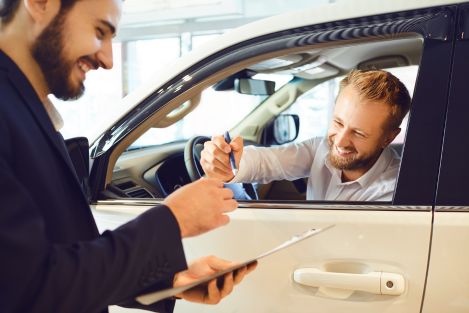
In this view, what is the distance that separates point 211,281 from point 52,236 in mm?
320

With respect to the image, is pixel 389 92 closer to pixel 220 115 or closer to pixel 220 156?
pixel 220 156

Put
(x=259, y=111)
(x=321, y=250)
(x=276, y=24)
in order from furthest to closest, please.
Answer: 1. (x=259, y=111)
2. (x=276, y=24)
3. (x=321, y=250)

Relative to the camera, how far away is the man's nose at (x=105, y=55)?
891 millimetres

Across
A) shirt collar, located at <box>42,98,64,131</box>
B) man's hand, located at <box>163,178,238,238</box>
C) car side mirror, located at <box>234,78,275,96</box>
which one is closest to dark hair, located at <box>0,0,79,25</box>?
shirt collar, located at <box>42,98,64,131</box>

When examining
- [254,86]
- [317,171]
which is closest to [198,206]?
[317,171]

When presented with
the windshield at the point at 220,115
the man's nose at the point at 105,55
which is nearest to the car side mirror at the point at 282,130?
the windshield at the point at 220,115

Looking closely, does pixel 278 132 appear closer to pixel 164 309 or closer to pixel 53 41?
pixel 164 309

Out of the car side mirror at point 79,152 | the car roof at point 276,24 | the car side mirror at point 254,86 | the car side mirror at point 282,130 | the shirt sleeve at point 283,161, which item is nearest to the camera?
the car roof at point 276,24

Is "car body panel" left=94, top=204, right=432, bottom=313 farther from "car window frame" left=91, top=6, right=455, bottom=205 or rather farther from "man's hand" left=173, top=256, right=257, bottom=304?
"man's hand" left=173, top=256, right=257, bottom=304

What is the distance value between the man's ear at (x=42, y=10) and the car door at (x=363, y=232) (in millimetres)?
691

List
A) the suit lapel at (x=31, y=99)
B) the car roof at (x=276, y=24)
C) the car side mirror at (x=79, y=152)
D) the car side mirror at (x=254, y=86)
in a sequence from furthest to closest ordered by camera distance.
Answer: the car side mirror at (x=254, y=86)
the car side mirror at (x=79, y=152)
the car roof at (x=276, y=24)
the suit lapel at (x=31, y=99)

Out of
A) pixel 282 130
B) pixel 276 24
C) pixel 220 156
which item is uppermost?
pixel 276 24

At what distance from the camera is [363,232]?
1.16m

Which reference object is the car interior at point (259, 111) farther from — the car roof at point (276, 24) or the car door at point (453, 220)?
the car door at point (453, 220)
